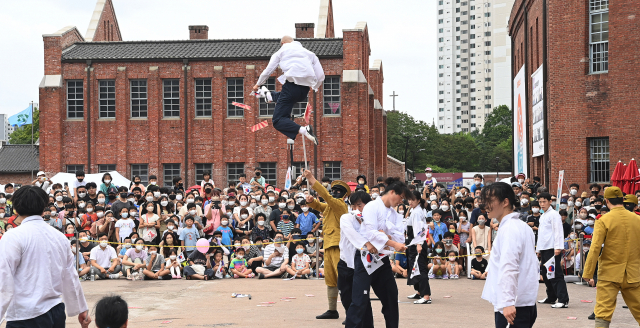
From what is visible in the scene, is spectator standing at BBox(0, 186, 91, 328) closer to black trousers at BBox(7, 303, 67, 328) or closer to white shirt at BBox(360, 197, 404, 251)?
black trousers at BBox(7, 303, 67, 328)

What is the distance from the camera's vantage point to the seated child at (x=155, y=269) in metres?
18.0

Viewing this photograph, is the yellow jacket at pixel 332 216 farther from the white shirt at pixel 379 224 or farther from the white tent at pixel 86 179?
the white tent at pixel 86 179

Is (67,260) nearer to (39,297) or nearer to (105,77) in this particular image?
(39,297)

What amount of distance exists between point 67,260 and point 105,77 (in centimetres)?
3618

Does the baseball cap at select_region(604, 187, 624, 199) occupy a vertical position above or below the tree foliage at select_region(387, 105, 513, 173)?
below

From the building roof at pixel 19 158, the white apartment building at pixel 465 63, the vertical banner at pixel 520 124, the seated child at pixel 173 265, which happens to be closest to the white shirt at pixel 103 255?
the seated child at pixel 173 265

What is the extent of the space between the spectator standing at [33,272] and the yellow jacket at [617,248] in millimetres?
5689

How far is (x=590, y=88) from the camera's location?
1088 inches

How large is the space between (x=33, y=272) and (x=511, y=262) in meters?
3.75

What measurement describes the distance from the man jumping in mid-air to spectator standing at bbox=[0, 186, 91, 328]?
4.54 m

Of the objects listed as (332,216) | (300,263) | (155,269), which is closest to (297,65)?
(332,216)

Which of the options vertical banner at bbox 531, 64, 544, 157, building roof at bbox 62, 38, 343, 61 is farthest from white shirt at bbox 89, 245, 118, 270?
building roof at bbox 62, 38, 343, 61

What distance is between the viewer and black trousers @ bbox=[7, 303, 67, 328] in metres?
5.25

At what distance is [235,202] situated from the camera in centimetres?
2081
